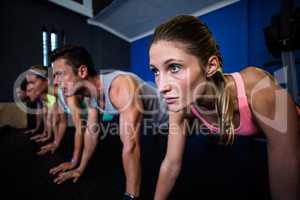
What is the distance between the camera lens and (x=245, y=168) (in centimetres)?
106

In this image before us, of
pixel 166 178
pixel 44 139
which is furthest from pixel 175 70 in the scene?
pixel 44 139

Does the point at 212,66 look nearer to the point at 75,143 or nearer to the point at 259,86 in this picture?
the point at 259,86

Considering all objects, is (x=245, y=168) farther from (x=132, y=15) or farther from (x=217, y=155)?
(x=132, y=15)

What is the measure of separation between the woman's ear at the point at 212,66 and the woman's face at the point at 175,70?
0.02 metres

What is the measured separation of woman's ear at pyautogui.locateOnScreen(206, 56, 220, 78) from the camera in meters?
0.52

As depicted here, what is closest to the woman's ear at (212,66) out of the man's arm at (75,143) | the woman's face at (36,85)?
the man's arm at (75,143)

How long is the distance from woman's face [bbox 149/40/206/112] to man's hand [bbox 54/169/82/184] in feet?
2.08

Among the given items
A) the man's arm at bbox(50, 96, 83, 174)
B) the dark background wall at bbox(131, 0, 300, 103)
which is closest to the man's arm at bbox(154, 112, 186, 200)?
the man's arm at bbox(50, 96, 83, 174)

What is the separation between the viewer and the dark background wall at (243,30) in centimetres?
153

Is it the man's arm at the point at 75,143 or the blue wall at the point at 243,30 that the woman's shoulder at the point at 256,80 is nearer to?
the man's arm at the point at 75,143

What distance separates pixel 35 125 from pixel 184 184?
2.09 m

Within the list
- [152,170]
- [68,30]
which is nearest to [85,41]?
[68,30]

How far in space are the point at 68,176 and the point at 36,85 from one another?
3.44 feet

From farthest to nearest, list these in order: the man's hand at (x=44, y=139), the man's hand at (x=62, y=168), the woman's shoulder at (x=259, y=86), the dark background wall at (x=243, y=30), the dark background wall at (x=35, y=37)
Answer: the dark background wall at (x=35, y=37) < the man's hand at (x=44, y=139) < the dark background wall at (x=243, y=30) < the man's hand at (x=62, y=168) < the woman's shoulder at (x=259, y=86)
